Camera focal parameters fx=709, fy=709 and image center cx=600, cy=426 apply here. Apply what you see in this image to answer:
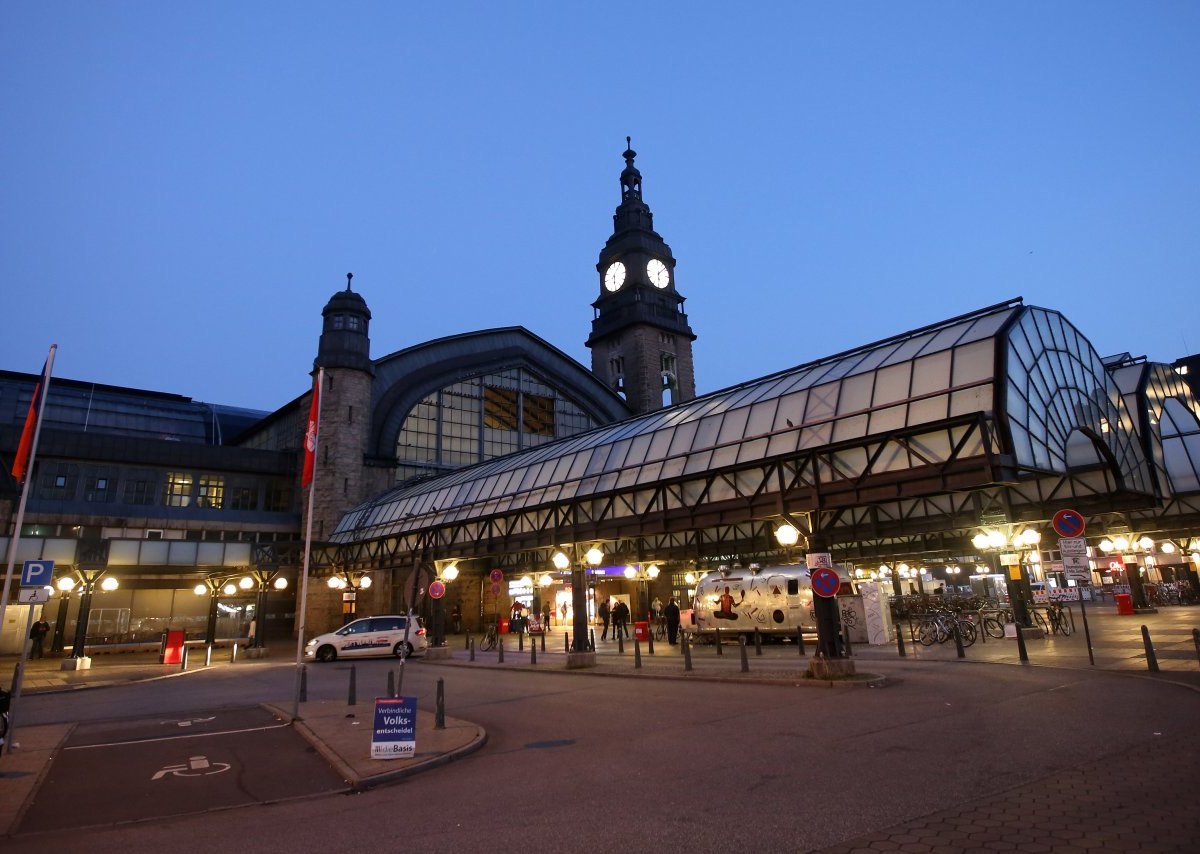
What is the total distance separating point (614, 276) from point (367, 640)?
179 feet

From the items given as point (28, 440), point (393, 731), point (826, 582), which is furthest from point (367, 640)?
point (393, 731)

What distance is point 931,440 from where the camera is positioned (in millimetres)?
17891

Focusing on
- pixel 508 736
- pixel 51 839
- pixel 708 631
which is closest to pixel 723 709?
pixel 508 736

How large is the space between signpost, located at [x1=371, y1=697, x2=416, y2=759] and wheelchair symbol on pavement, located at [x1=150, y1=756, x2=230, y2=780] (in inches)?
97.8

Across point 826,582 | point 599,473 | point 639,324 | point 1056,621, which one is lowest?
point 1056,621

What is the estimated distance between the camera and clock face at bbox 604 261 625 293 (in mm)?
77562

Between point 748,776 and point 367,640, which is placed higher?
point 367,640

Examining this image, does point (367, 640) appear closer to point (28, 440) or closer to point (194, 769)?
point (28, 440)

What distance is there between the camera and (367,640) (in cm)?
3269

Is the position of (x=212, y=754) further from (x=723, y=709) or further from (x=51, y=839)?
(x=723, y=709)

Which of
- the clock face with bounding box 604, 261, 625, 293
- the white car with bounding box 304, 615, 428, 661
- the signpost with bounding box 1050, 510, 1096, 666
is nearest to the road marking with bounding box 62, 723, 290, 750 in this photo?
the white car with bounding box 304, 615, 428, 661

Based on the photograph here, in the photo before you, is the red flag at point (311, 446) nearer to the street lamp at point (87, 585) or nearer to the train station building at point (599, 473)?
the train station building at point (599, 473)

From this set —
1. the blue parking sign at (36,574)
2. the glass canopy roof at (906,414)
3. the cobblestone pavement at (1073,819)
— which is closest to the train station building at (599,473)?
the glass canopy roof at (906,414)

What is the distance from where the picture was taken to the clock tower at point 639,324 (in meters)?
73.0
